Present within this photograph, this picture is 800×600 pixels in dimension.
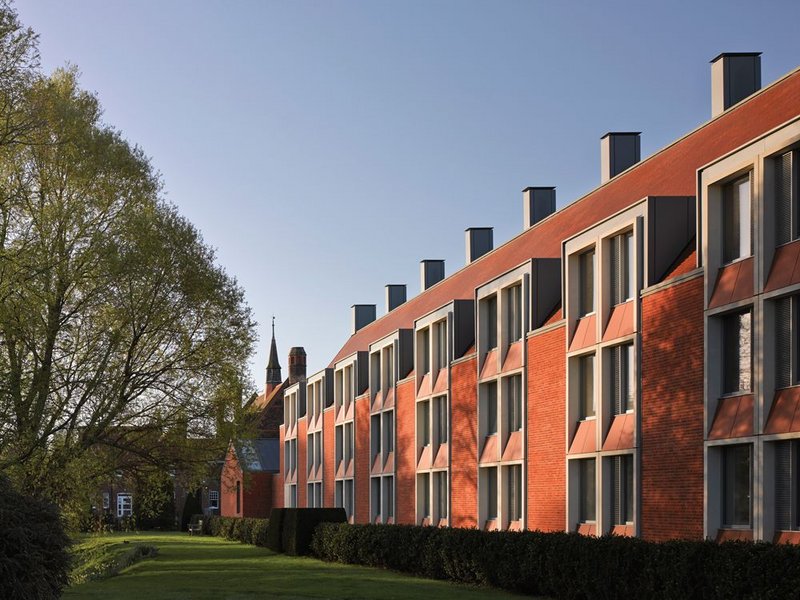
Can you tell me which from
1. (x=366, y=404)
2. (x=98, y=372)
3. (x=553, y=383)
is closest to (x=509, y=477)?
(x=553, y=383)

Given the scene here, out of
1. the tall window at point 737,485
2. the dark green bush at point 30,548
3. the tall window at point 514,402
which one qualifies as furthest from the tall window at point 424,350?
the dark green bush at point 30,548

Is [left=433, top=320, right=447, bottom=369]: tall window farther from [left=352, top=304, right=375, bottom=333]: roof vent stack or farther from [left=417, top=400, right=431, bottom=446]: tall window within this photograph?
[left=352, top=304, right=375, bottom=333]: roof vent stack

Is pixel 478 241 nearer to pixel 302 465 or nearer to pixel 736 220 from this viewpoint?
pixel 302 465

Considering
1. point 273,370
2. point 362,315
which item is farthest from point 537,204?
point 273,370

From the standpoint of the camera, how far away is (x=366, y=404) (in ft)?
164

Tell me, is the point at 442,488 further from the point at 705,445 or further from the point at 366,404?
the point at 705,445

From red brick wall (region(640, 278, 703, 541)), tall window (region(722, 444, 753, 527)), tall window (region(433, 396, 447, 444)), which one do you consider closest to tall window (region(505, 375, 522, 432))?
tall window (region(433, 396, 447, 444))

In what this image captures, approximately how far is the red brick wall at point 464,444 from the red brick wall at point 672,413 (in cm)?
1179

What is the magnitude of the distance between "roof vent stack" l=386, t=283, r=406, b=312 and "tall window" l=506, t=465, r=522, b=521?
98.8 feet

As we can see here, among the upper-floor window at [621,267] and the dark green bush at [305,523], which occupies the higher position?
the upper-floor window at [621,267]

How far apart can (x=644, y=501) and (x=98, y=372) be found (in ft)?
43.8

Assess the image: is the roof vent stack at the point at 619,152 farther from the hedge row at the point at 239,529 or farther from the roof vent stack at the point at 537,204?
the hedge row at the point at 239,529

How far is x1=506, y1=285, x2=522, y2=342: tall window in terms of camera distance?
32688mm

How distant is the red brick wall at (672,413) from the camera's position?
21.9m
